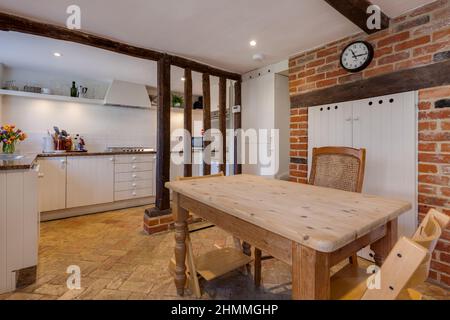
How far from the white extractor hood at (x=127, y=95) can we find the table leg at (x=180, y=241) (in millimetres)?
2825

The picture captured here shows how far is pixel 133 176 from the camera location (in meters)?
3.59

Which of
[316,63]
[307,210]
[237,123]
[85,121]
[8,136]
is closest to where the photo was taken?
[307,210]

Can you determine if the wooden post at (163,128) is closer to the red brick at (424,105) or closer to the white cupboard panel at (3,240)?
the white cupboard panel at (3,240)

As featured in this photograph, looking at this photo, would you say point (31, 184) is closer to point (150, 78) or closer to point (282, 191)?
point (282, 191)

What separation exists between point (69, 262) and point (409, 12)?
11.5 feet

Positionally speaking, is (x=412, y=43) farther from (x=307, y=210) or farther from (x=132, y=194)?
(x=132, y=194)

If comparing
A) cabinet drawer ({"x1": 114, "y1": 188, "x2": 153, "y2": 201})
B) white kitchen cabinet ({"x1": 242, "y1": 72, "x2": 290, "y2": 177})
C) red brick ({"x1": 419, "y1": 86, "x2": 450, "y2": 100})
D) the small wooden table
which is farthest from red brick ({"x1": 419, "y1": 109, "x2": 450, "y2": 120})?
cabinet drawer ({"x1": 114, "y1": 188, "x2": 153, "y2": 201})

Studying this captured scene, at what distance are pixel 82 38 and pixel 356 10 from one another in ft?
7.90

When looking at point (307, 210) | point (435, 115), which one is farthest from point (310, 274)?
point (435, 115)

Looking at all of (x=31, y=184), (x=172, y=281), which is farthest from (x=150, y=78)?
(x=172, y=281)

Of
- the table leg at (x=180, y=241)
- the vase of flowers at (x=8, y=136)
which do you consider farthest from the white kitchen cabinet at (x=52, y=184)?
the table leg at (x=180, y=241)

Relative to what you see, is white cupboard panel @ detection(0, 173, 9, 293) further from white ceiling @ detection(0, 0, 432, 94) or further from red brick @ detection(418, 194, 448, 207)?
red brick @ detection(418, 194, 448, 207)

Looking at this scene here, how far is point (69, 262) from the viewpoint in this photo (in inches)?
77.5

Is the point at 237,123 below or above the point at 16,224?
above
